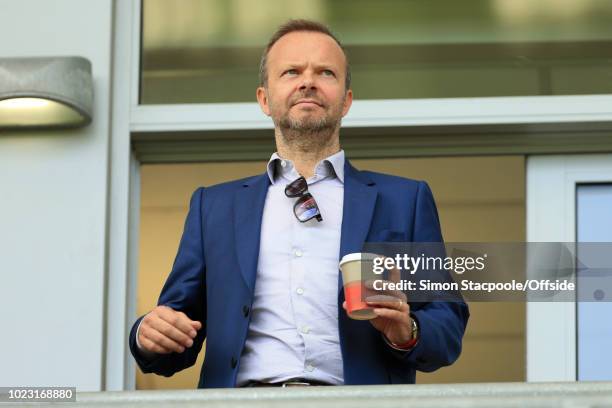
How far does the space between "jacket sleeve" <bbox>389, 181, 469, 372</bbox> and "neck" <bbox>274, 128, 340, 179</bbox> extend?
9.9 inches

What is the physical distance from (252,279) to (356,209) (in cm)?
32

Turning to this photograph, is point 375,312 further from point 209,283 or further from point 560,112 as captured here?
point 560,112

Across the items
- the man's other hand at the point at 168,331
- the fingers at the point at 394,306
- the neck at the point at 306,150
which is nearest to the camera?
the fingers at the point at 394,306

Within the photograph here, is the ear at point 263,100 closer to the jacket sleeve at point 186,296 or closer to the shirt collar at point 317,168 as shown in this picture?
the shirt collar at point 317,168

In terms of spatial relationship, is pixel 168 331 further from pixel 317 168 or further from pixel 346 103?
pixel 346 103

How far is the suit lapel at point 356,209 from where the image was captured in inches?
158

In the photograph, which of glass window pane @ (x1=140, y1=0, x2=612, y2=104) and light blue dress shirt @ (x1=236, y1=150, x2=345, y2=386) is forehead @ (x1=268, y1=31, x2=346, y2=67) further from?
glass window pane @ (x1=140, y1=0, x2=612, y2=104)

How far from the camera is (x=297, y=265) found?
4.02 metres

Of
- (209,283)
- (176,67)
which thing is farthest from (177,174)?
(209,283)

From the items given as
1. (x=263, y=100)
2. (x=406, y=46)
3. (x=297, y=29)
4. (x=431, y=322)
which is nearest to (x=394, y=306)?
(x=431, y=322)

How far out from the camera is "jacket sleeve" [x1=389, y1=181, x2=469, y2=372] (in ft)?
12.8

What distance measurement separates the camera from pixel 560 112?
5.69 m

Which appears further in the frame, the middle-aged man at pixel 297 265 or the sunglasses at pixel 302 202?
the sunglasses at pixel 302 202

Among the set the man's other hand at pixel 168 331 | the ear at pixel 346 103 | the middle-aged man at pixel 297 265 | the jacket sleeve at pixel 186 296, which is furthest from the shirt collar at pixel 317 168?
the man's other hand at pixel 168 331
